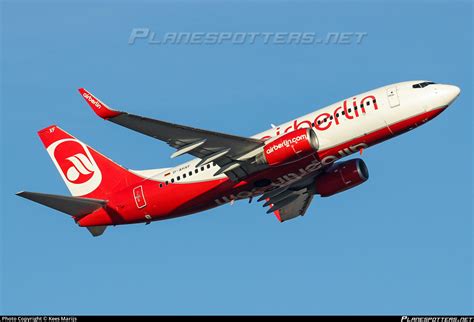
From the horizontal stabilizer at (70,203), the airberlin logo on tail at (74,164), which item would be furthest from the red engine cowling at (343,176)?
the airberlin logo on tail at (74,164)

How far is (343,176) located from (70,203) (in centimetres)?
1796

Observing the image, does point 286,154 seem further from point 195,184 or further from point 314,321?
point 314,321

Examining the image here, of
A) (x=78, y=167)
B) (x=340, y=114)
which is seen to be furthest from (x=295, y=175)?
(x=78, y=167)

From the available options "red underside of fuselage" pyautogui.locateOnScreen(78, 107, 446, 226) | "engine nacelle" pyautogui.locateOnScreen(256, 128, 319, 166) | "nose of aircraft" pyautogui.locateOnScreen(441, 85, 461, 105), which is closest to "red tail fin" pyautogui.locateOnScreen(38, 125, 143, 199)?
"red underside of fuselage" pyautogui.locateOnScreen(78, 107, 446, 226)

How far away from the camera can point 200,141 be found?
51.5 m

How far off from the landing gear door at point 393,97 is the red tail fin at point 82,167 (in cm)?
1825

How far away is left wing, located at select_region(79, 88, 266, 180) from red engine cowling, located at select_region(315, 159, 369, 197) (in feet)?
22.0

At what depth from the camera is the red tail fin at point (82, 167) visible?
59.2 meters

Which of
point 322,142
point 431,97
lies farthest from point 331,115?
point 431,97

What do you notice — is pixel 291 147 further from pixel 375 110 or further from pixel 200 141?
pixel 375 110

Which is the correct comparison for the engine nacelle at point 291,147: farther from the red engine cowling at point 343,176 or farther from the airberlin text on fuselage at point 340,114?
the red engine cowling at point 343,176

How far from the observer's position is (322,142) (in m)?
52.2

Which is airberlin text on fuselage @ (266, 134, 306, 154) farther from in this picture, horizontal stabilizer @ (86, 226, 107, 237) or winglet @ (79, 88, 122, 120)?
horizontal stabilizer @ (86, 226, 107, 237)

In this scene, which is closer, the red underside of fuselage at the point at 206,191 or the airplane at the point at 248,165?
the airplane at the point at 248,165
